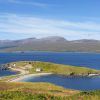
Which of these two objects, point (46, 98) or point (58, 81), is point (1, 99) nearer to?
point (46, 98)

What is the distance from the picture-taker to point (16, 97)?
28.7 meters

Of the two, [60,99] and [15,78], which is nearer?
[60,99]

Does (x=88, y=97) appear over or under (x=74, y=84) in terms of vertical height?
over

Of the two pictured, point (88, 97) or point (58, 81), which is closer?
point (88, 97)

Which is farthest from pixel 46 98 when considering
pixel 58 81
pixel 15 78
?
pixel 58 81

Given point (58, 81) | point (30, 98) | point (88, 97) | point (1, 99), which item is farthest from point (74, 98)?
point (58, 81)

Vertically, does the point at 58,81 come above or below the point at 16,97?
below

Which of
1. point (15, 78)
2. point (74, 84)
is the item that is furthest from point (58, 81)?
point (15, 78)

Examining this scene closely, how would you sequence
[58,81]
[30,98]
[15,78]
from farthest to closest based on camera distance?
[58,81]
[15,78]
[30,98]

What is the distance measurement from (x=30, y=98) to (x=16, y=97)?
1434 millimetres

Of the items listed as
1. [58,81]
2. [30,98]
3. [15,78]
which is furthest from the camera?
[58,81]

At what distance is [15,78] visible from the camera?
18200 centimetres

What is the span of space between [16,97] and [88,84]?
161913mm

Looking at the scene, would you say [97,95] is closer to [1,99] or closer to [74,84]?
[1,99]
